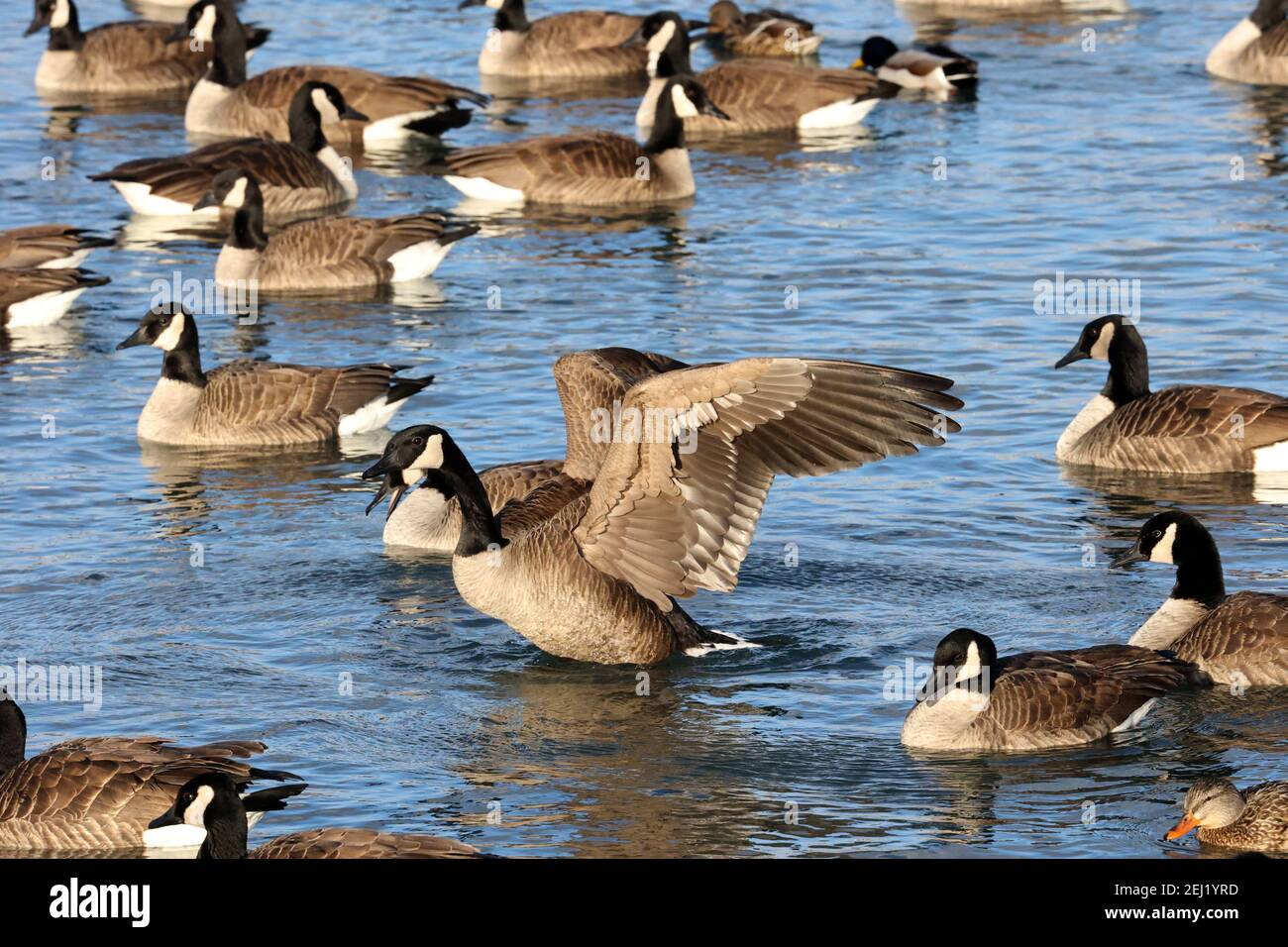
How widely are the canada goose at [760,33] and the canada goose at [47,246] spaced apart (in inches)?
487

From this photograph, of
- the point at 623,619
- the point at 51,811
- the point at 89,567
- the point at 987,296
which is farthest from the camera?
the point at 987,296

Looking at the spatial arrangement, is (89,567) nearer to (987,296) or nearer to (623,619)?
(623,619)

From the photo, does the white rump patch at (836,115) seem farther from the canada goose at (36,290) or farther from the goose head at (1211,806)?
the goose head at (1211,806)

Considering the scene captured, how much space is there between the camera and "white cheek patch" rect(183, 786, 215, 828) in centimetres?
924

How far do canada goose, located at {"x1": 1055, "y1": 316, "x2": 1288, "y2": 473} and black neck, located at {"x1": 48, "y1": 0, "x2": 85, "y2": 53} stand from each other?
1726 cm

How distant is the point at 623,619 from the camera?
1252 centimetres

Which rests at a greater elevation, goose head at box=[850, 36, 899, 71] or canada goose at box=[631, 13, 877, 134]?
goose head at box=[850, 36, 899, 71]

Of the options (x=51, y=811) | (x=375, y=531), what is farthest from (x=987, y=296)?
(x=51, y=811)

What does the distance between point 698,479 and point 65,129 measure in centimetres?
1808

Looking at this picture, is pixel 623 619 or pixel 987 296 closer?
pixel 623 619

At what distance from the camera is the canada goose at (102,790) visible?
10047 millimetres

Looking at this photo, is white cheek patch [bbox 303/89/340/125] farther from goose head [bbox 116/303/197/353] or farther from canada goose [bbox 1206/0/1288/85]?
canada goose [bbox 1206/0/1288/85]

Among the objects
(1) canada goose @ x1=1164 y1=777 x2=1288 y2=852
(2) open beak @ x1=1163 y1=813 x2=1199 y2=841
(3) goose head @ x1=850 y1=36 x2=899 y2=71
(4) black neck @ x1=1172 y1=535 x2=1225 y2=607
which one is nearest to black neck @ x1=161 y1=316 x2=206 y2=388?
(4) black neck @ x1=1172 y1=535 x2=1225 y2=607

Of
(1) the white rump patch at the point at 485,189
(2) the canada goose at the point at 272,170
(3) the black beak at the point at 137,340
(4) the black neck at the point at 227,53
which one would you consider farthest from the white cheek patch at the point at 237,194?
(4) the black neck at the point at 227,53
